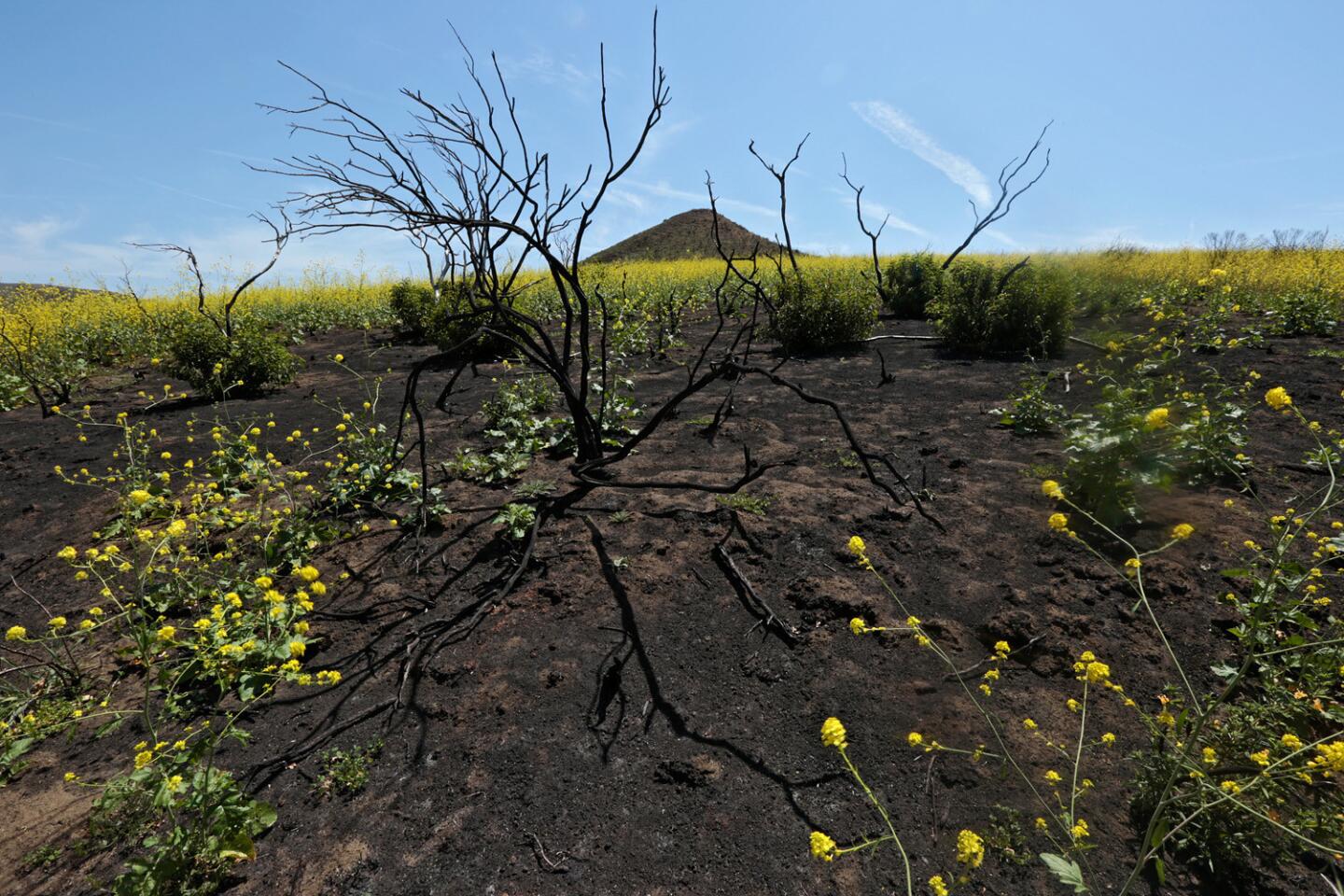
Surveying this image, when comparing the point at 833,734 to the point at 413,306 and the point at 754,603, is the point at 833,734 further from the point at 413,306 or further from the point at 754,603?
the point at 413,306

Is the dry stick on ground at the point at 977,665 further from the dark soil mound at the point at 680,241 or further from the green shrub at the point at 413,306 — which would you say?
the dark soil mound at the point at 680,241

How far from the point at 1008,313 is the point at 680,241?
26747mm

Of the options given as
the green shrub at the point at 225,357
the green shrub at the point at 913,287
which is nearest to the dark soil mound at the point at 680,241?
the green shrub at the point at 913,287

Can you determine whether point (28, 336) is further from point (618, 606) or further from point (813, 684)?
point (813, 684)

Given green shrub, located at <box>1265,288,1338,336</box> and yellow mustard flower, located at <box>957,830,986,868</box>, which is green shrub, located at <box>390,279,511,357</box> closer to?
yellow mustard flower, located at <box>957,830,986,868</box>

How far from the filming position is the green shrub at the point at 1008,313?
6.05 meters

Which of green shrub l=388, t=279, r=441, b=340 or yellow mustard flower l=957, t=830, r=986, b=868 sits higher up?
green shrub l=388, t=279, r=441, b=340

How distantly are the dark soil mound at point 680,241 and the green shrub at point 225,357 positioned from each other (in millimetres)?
24120

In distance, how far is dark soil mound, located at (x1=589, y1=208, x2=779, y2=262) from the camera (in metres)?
29.7

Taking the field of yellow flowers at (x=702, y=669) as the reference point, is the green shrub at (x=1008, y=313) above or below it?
above

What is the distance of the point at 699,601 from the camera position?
232 centimetres

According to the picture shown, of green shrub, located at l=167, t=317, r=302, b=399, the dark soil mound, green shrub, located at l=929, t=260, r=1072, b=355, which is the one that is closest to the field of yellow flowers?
green shrub, located at l=167, t=317, r=302, b=399

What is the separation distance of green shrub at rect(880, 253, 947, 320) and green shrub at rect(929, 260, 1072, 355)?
2.35 meters

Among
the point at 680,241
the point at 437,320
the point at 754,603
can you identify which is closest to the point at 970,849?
the point at 754,603
